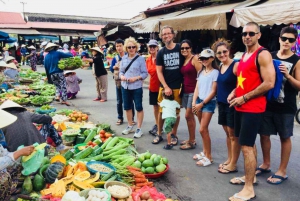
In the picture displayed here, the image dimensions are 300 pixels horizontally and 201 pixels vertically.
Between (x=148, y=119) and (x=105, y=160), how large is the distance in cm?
337

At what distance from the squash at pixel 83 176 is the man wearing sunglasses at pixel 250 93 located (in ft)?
6.36

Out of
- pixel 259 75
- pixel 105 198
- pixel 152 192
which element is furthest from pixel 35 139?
pixel 259 75

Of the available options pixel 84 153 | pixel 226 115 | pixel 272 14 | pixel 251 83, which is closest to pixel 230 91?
pixel 226 115

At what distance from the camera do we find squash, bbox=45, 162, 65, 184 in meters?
3.92

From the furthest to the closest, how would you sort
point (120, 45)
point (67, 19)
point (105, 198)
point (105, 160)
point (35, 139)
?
point (67, 19) → point (120, 45) → point (105, 160) → point (35, 139) → point (105, 198)

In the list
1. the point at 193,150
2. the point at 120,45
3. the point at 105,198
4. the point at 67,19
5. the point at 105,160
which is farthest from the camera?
the point at 67,19

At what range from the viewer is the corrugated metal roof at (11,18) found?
112 feet

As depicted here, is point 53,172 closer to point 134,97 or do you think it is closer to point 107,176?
point 107,176

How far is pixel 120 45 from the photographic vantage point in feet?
24.0

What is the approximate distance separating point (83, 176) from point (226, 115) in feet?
7.24

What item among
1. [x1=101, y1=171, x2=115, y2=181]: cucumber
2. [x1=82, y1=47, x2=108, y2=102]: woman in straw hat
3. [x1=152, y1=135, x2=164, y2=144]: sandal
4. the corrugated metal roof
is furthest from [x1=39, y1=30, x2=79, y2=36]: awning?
[x1=101, y1=171, x2=115, y2=181]: cucumber

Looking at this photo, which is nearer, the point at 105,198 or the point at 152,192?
the point at 105,198

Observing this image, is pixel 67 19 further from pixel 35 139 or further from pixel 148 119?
pixel 35 139

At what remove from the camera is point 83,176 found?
3.98 meters
